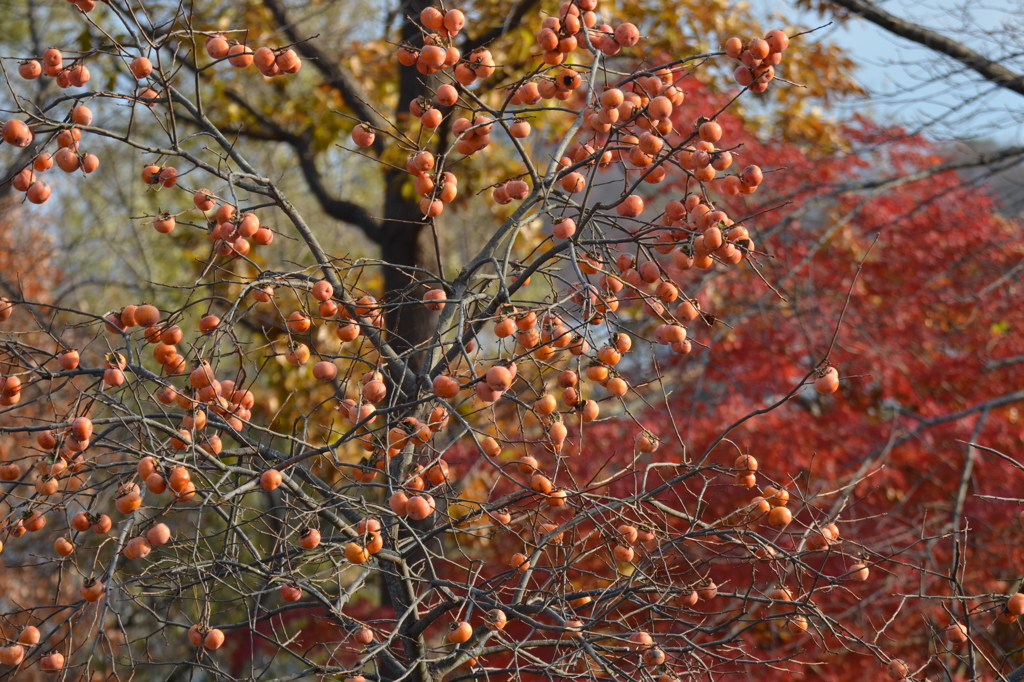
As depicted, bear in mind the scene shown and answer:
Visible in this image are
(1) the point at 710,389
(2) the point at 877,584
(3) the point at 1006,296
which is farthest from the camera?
(1) the point at 710,389

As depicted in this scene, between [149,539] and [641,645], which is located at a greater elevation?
[149,539]

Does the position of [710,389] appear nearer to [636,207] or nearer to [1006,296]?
[1006,296]

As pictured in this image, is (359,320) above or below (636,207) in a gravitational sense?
below

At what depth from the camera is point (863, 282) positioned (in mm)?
5699

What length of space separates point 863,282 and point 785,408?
5.31 feet

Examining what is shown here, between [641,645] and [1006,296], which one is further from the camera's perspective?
[1006,296]

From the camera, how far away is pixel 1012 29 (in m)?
4.53

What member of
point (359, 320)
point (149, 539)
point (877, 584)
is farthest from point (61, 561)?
point (877, 584)

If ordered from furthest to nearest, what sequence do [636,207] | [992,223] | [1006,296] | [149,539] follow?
[992,223], [1006,296], [636,207], [149,539]

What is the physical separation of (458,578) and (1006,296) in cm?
343

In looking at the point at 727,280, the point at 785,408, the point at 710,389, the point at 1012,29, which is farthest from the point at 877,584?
the point at 1012,29

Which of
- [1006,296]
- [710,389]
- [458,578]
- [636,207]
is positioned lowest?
[458,578]

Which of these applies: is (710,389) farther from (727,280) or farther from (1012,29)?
(1012,29)

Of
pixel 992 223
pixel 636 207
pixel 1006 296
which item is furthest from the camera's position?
pixel 992 223
